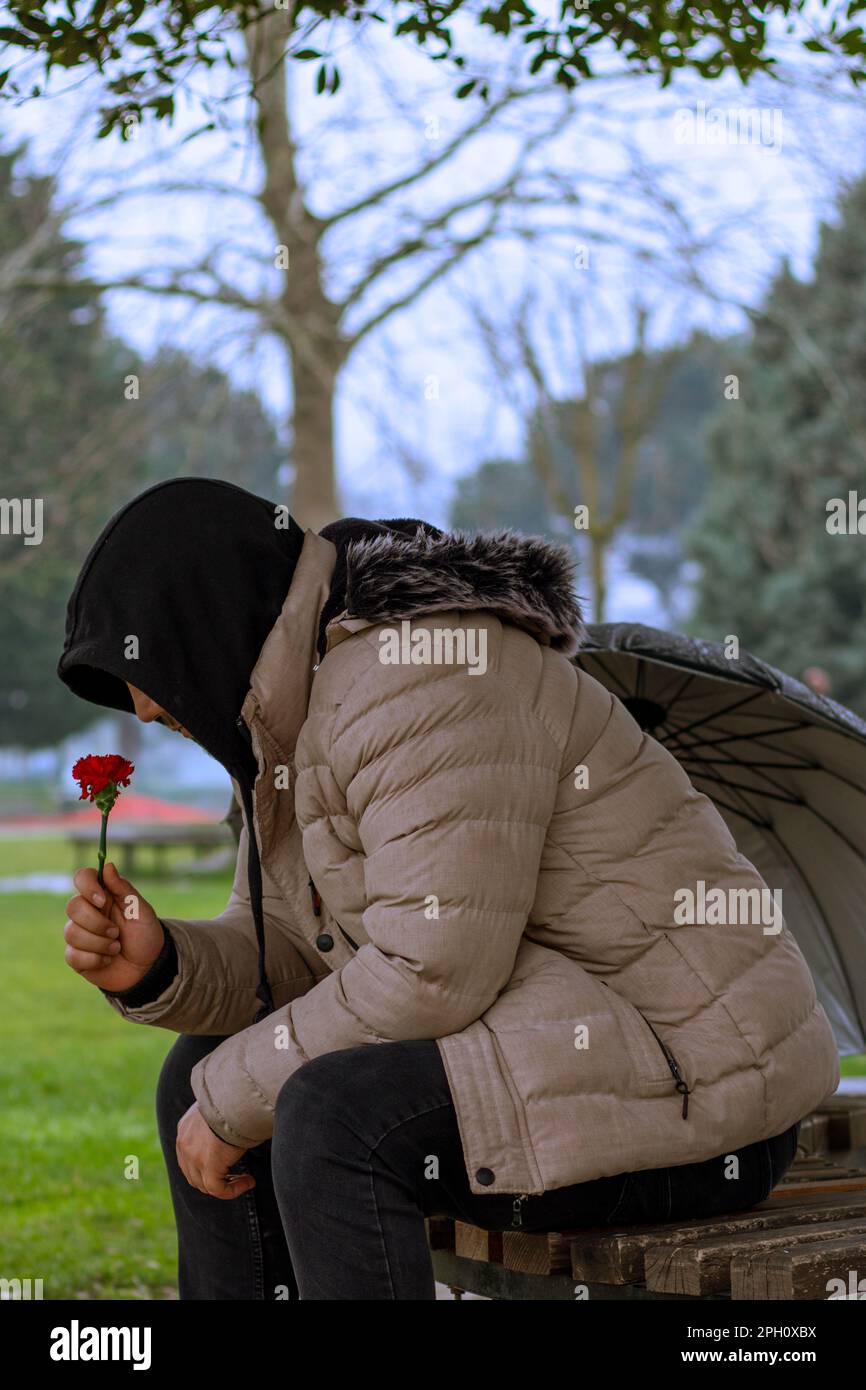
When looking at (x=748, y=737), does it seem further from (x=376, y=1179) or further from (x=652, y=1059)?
(x=376, y=1179)

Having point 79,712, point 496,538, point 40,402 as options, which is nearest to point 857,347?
point 40,402

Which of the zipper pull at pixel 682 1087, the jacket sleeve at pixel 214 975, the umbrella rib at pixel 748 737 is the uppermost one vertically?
the umbrella rib at pixel 748 737

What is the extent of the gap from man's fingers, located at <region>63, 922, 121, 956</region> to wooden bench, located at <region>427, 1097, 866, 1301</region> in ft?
2.35

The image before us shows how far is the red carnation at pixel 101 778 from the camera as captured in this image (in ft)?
8.34

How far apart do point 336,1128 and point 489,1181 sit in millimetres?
208

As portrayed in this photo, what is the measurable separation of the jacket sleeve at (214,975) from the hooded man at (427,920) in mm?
13

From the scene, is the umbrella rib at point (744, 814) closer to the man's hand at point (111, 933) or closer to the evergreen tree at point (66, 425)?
the man's hand at point (111, 933)

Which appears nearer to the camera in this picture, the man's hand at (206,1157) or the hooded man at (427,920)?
the hooded man at (427,920)

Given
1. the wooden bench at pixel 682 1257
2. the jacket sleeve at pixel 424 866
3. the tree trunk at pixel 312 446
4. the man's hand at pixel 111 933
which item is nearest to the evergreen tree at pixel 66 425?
the tree trunk at pixel 312 446

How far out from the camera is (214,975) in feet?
8.65

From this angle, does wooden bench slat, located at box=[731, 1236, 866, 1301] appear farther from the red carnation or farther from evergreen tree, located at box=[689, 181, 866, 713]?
evergreen tree, located at box=[689, 181, 866, 713]

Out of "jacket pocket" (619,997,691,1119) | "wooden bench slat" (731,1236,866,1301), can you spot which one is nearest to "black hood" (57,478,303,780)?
"jacket pocket" (619,997,691,1119)

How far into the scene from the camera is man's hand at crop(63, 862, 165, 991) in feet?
8.23

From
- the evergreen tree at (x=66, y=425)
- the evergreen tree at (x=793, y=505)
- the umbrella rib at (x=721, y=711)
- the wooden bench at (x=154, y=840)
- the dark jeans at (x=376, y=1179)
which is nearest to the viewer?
the dark jeans at (x=376, y=1179)
